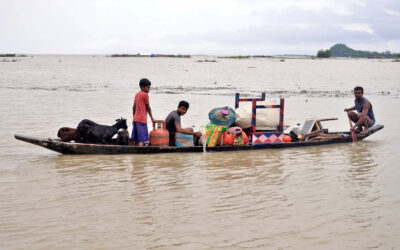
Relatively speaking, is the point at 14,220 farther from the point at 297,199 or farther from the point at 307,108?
the point at 307,108

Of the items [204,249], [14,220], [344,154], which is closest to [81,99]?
[344,154]

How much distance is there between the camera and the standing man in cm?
1113

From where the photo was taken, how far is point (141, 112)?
9297 millimetres

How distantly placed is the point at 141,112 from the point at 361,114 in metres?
5.33

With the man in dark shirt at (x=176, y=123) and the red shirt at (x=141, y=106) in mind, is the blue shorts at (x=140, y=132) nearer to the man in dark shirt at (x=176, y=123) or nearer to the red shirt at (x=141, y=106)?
the red shirt at (x=141, y=106)

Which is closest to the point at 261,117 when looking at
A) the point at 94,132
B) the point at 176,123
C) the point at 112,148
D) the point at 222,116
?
the point at 222,116

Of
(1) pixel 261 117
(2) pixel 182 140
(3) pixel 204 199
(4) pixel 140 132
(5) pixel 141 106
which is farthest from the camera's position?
(1) pixel 261 117

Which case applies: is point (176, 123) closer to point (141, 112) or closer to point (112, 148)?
point (141, 112)

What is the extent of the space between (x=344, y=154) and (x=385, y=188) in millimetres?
2815

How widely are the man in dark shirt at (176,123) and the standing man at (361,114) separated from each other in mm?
4093

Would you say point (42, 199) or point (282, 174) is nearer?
point (42, 199)

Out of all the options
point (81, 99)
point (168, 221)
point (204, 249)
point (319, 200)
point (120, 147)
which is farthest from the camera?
point (81, 99)

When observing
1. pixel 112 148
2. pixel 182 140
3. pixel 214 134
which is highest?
pixel 214 134

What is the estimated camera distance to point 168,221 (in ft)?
18.2
